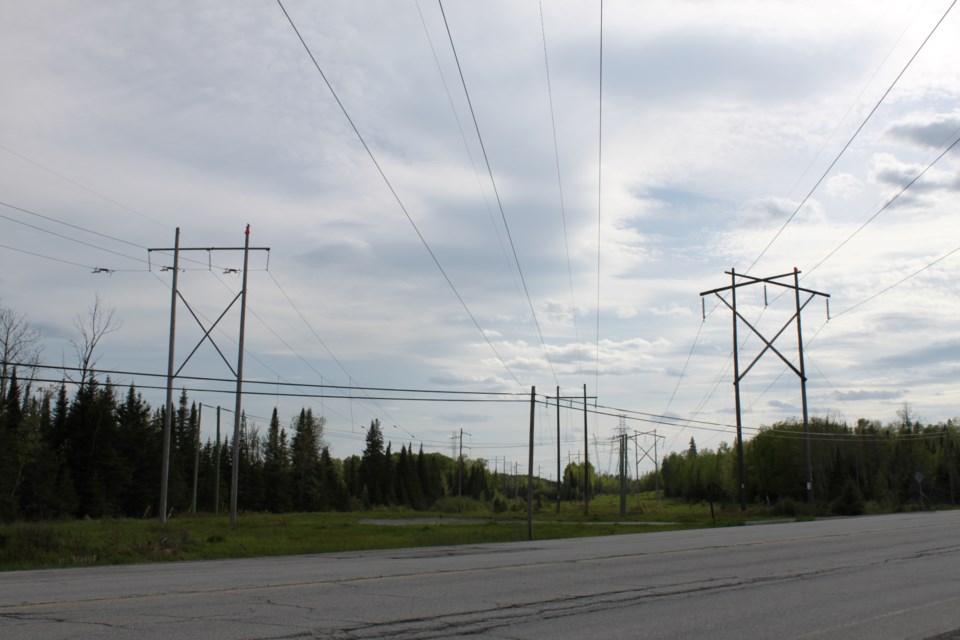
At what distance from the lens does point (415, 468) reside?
14675 cm

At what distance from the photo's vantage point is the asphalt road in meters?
9.01

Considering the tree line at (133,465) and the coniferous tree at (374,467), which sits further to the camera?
the coniferous tree at (374,467)

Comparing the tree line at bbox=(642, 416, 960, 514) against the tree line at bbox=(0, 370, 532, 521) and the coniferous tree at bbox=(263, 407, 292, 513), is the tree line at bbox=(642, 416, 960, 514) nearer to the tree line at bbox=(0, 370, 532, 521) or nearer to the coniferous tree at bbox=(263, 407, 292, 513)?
the tree line at bbox=(0, 370, 532, 521)

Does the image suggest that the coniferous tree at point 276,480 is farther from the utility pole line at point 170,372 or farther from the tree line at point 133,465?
the utility pole line at point 170,372

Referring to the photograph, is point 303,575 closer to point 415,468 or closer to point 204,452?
point 204,452

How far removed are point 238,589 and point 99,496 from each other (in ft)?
216

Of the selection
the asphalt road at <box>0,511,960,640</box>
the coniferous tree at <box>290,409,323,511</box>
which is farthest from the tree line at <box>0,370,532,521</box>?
the asphalt road at <box>0,511,960,640</box>

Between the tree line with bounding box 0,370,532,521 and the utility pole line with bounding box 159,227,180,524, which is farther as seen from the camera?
the tree line with bounding box 0,370,532,521

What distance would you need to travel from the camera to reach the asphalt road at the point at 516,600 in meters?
9.01

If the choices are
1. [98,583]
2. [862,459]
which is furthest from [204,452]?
[98,583]

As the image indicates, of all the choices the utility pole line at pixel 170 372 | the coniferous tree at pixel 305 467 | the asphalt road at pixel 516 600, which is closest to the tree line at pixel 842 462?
the coniferous tree at pixel 305 467

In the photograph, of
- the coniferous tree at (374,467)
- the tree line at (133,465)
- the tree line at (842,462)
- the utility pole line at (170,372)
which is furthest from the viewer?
the coniferous tree at (374,467)

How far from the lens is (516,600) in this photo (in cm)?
1122

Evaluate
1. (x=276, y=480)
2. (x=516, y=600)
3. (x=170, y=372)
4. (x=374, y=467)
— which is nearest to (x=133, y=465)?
(x=276, y=480)
